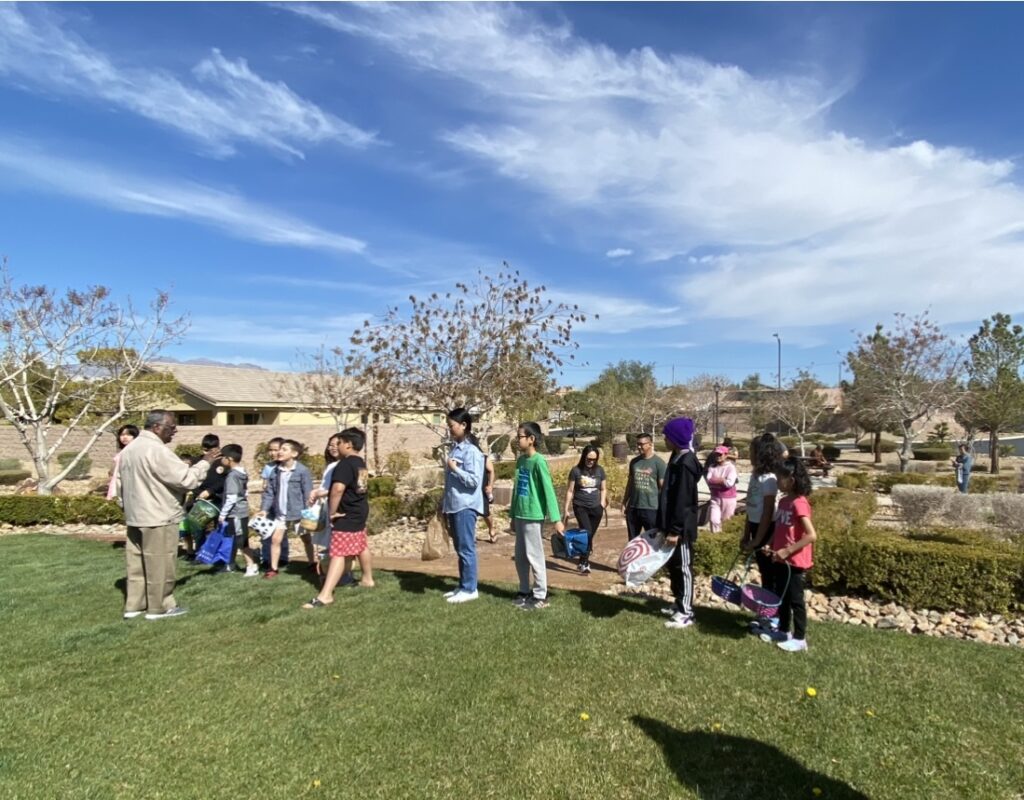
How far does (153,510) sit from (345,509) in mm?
1532

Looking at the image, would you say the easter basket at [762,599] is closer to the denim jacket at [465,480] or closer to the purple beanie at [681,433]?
the purple beanie at [681,433]

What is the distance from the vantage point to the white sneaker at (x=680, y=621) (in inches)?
190

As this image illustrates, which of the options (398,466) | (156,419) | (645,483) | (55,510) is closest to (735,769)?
(645,483)

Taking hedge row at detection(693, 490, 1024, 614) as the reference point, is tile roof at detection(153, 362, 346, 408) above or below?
above

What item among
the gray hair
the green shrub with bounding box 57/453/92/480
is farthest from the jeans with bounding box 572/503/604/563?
the green shrub with bounding box 57/453/92/480

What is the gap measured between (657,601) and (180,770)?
158 inches

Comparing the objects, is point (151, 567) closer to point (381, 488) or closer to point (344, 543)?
point (344, 543)

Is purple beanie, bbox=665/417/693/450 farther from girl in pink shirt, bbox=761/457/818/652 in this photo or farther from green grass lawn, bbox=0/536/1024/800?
green grass lawn, bbox=0/536/1024/800

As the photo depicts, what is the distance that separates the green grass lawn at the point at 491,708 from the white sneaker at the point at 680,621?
9 cm

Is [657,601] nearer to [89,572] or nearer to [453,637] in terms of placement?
[453,637]

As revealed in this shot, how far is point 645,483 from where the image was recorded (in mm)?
6387

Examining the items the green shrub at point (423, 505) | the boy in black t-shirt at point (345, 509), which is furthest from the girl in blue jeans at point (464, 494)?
the green shrub at point (423, 505)

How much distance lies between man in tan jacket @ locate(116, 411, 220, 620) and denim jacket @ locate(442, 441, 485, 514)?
6.88ft

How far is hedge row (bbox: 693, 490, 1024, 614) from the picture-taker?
5.80 metres
